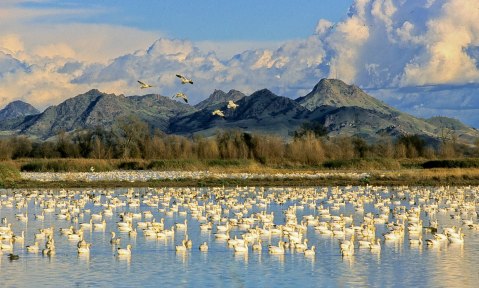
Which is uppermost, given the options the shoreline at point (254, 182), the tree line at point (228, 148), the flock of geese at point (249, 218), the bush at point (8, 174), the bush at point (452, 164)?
the tree line at point (228, 148)

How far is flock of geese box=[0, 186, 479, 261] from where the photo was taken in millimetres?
27578

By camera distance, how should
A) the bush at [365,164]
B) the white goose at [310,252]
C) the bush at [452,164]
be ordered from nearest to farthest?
the white goose at [310,252]
the bush at [452,164]
the bush at [365,164]

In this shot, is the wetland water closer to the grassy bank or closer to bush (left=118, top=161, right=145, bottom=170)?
the grassy bank

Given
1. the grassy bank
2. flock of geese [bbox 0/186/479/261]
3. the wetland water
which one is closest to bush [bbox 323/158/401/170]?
the grassy bank

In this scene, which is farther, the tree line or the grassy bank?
the tree line

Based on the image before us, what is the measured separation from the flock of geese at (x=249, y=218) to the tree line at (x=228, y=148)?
26822 mm

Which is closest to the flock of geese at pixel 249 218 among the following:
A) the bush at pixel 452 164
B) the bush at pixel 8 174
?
the bush at pixel 8 174

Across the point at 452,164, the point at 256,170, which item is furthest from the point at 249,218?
the point at 452,164

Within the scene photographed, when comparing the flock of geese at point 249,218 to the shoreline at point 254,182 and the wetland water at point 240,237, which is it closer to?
the wetland water at point 240,237

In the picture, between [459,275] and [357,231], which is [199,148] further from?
[459,275]

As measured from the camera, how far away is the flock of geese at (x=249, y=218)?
27578 mm

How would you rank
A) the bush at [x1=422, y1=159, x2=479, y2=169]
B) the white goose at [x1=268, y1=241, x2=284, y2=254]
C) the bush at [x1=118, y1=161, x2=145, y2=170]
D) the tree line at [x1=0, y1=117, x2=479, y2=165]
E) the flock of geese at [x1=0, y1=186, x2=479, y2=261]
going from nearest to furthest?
the white goose at [x1=268, y1=241, x2=284, y2=254], the flock of geese at [x1=0, y1=186, x2=479, y2=261], the bush at [x1=422, y1=159, x2=479, y2=169], the bush at [x1=118, y1=161, x2=145, y2=170], the tree line at [x1=0, y1=117, x2=479, y2=165]

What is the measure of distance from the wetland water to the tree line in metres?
33.8

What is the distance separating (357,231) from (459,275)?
332 inches
